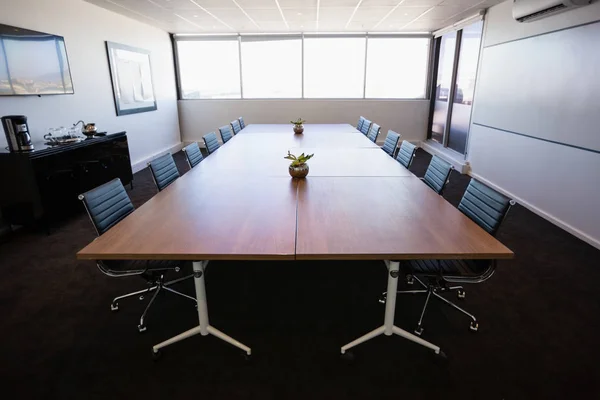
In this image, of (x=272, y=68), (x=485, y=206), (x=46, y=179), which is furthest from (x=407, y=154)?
(x=272, y=68)

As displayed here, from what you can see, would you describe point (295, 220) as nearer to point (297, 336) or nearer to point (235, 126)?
point (297, 336)

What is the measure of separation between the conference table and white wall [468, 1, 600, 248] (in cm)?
196

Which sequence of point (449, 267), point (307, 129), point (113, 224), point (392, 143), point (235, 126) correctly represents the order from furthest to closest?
point (235, 126) < point (307, 129) < point (392, 143) < point (113, 224) < point (449, 267)

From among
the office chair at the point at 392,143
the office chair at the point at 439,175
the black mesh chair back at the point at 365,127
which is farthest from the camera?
the black mesh chair back at the point at 365,127

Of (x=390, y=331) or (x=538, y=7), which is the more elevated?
(x=538, y=7)

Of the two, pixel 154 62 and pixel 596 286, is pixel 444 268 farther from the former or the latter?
pixel 154 62

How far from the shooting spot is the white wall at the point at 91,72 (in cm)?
387

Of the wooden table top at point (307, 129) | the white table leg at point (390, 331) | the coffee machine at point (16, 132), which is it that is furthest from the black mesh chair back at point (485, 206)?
the coffee machine at point (16, 132)

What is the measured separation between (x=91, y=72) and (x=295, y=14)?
3.21 m

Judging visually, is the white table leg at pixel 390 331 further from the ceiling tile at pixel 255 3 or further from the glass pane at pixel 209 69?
the glass pane at pixel 209 69

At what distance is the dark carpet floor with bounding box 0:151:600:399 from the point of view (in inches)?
71.6

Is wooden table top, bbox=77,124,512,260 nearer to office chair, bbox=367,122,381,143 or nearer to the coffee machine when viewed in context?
the coffee machine

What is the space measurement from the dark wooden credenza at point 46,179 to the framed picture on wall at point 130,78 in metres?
1.58

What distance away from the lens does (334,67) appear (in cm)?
822
